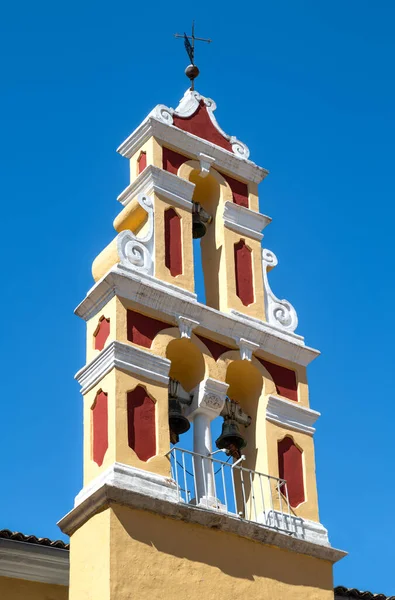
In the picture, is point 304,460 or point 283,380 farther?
point 283,380

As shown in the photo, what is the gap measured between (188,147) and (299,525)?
475 centimetres

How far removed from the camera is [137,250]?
16.2m

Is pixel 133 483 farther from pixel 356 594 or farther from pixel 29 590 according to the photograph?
pixel 356 594

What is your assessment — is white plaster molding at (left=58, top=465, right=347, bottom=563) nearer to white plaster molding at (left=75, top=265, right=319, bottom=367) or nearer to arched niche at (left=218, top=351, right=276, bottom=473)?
arched niche at (left=218, top=351, right=276, bottom=473)

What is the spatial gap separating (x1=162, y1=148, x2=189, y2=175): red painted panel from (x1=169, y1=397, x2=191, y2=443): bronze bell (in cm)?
294

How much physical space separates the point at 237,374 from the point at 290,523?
1889 millimetres

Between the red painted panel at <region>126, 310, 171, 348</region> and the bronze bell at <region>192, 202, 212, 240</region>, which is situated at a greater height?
the bronze bell at <region>192, 202, 212, 240</region>

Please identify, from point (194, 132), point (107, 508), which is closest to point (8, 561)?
point (107, 508)

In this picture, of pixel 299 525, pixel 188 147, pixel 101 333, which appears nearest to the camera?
pixel 299 525

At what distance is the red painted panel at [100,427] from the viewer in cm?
1479

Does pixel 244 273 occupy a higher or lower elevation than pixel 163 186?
lower

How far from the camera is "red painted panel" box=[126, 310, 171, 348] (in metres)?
15.5

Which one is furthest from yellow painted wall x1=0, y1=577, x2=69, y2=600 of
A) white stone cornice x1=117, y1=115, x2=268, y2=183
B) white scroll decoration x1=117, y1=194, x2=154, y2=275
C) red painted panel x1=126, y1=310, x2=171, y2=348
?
white stone cornice x1=117, y1=115, x2=268, y2=183

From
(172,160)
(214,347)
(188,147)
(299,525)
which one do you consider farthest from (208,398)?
(188,147)
